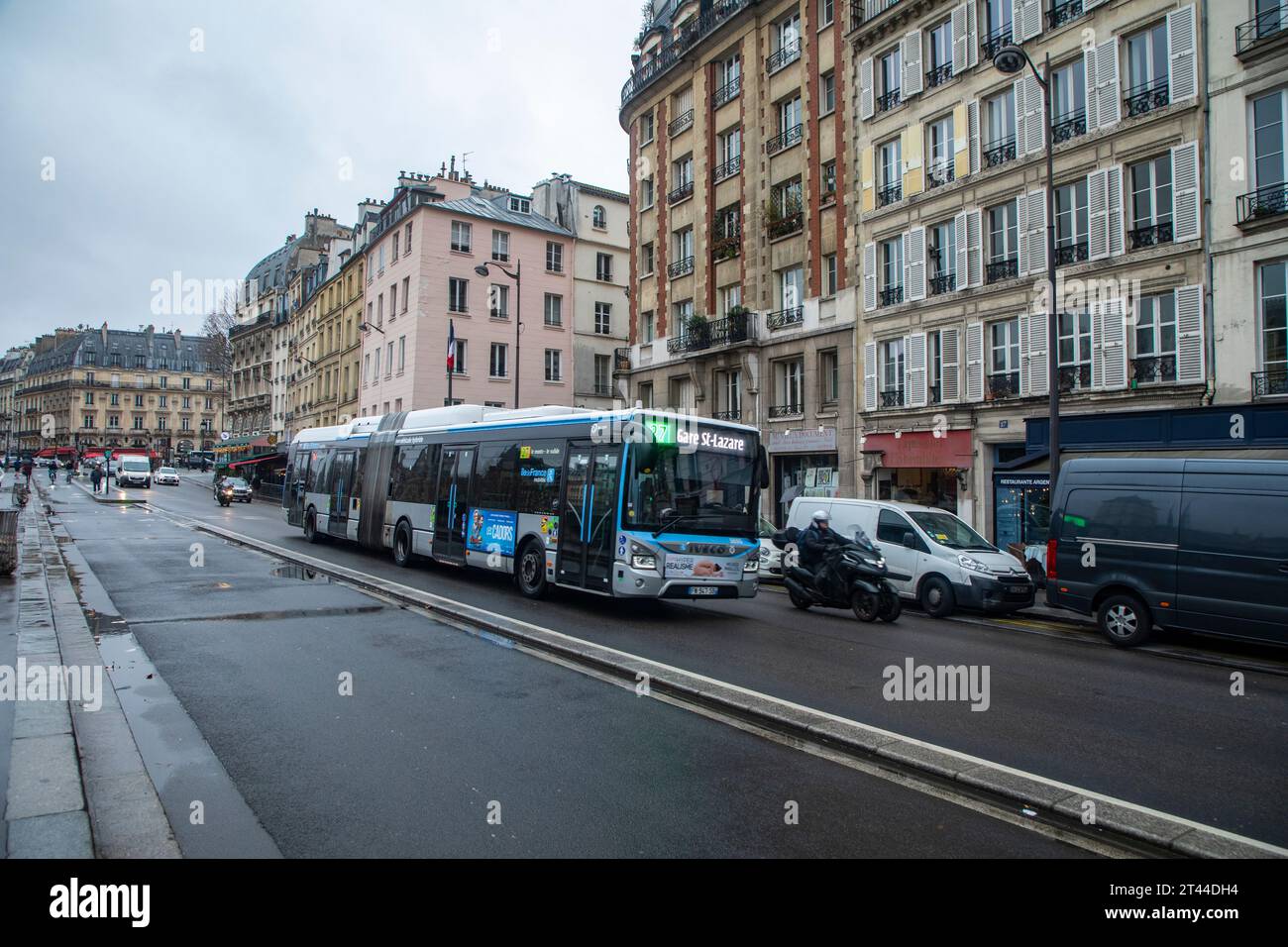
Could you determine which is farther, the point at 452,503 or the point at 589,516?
the point at 452,503

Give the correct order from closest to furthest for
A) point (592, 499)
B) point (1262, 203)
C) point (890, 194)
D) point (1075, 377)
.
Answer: point (592, 499)
point (1262, 203)
point (1075, 377)
point (890, 194)

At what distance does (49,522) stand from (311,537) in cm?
1076

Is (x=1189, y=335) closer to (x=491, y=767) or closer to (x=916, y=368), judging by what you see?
(x=916, y=368)

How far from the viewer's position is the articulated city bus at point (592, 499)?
38.4ft

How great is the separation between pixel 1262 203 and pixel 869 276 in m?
10.2

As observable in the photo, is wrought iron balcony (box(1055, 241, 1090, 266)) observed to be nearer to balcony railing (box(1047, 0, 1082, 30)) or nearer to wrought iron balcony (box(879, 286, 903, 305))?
wrought iron balcony (box(879, 286, 903, 305))

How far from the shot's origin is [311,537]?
2353 cm

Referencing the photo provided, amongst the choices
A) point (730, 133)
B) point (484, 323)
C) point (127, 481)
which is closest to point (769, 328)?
point (730, 133)

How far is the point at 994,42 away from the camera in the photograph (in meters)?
22.5

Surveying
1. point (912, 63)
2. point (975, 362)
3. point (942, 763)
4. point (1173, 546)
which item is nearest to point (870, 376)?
point (975, 362)

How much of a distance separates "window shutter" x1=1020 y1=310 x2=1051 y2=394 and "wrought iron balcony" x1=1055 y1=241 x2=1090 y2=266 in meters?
1.28
